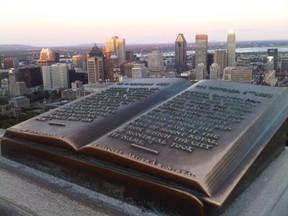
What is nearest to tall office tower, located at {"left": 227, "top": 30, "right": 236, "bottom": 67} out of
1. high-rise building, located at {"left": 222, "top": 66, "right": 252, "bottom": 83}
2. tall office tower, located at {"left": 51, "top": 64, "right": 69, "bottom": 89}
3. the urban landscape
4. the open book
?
the urban landscape

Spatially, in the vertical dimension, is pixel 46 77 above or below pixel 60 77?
above

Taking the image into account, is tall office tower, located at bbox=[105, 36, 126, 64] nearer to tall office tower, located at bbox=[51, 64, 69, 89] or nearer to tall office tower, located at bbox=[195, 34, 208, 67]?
tall office tower, located at bbox=[195, 34, 208, 67]

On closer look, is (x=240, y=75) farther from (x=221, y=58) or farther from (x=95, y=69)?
(x=95, y=69)

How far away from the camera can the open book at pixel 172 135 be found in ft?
28.3

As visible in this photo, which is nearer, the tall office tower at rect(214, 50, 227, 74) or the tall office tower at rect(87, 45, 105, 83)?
the tall office tower at rect(87, 45, 105, 83)

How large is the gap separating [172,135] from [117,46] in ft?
451

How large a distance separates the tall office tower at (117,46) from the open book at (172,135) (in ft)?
406

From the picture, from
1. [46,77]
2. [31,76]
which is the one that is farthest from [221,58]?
[31,76]

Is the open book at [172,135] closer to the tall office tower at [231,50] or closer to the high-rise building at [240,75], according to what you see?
the high-rise building at [240,75]

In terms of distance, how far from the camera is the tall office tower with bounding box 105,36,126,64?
5448 inches

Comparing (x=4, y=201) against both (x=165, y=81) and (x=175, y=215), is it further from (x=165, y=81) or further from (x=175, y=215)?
(x=165, y=81)

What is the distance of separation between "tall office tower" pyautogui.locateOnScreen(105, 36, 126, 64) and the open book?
124 meters

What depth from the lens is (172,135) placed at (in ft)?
33.2

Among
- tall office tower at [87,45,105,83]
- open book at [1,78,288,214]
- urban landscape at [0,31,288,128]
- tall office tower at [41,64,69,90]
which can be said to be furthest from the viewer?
tall office tower at [41,64,69,90]
